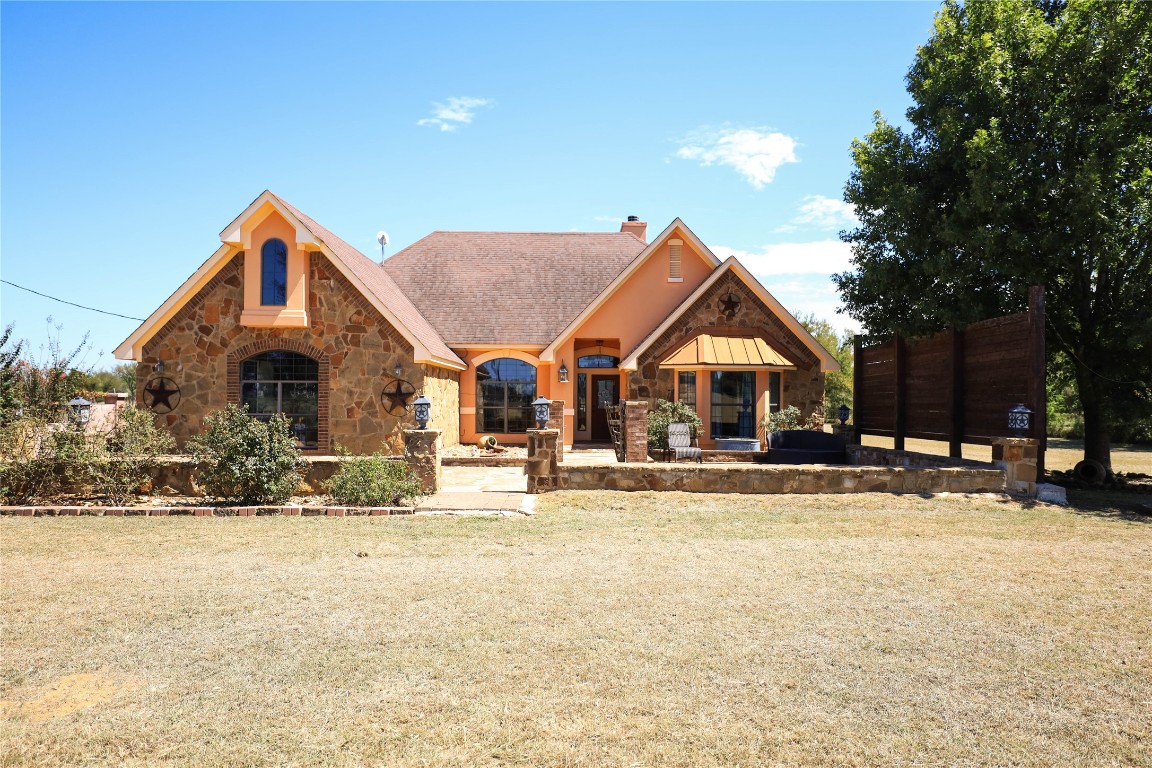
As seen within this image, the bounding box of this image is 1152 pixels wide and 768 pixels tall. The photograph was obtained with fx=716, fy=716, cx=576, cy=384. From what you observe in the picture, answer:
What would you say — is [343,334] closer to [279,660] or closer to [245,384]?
[245,384]

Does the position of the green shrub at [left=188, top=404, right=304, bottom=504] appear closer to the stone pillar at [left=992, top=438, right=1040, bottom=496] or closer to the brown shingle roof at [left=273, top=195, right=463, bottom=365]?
the brown shingle roof at [left=273, top=195, right=463, bottom=365]

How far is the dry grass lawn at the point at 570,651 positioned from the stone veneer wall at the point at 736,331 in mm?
12201

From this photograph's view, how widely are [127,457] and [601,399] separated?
14750 millimetres

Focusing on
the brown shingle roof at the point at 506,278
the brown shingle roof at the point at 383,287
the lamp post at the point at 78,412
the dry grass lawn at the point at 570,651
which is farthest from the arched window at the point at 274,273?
the dry grass lawn at the point at 570,651

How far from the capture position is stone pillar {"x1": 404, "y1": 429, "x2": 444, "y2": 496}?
12.9m

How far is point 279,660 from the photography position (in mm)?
5145

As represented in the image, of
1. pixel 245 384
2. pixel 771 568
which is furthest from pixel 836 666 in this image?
pixel 245 384

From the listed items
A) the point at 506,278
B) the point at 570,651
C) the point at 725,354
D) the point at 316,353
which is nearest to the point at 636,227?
the point at 506,278

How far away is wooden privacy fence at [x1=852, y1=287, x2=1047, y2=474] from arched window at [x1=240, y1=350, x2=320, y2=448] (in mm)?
15246

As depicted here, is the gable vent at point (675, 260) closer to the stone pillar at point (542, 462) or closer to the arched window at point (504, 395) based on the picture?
the arched window at point (504, 395)

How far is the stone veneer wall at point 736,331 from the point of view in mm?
21484

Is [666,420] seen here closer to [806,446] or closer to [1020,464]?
[806,446]

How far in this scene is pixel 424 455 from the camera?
42.5ft

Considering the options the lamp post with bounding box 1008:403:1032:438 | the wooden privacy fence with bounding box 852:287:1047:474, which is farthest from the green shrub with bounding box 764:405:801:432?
the lamp post with bounding box 1008:403:1032:438
